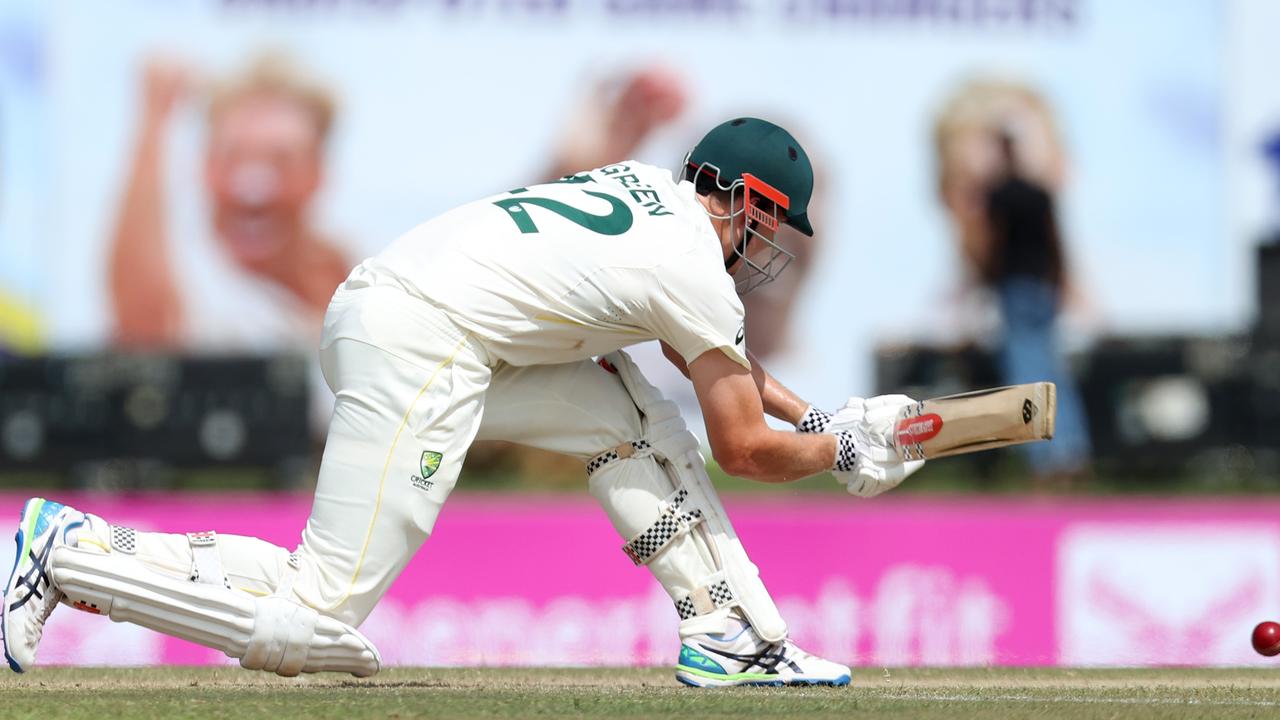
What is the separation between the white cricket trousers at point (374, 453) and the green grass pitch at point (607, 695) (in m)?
0.26

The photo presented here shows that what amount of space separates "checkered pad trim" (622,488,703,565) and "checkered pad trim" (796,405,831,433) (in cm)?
39

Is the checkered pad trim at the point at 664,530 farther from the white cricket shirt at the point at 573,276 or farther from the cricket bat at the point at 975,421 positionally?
the cricket bat at the point at 975,421

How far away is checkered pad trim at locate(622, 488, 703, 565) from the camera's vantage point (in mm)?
4430

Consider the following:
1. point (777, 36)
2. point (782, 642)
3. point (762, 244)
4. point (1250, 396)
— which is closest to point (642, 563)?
point (782, 642)

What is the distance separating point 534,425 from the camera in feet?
14.7

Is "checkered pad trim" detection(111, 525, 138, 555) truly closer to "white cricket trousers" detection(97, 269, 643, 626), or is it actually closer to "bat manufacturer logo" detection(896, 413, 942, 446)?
"white cricket trousers" detection(97, 269, 643, 626)

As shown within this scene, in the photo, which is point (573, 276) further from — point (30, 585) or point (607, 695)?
point (30, 585)

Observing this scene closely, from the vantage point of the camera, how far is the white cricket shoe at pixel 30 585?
4.00 metres

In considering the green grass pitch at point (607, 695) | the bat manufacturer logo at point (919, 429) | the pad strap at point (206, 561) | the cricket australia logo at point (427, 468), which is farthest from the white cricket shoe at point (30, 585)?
the bat manufacturer logo at point (919, 429)

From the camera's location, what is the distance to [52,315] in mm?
13047

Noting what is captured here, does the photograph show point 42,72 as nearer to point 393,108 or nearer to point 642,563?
point 393,108

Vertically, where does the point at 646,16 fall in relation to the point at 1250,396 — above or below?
above

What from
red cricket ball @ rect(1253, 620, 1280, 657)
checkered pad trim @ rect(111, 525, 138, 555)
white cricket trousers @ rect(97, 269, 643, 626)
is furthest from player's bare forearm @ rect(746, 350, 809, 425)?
checkered pad trim @ rect(111, 525, 138, 555)

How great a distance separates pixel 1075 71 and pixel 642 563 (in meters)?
10.2
